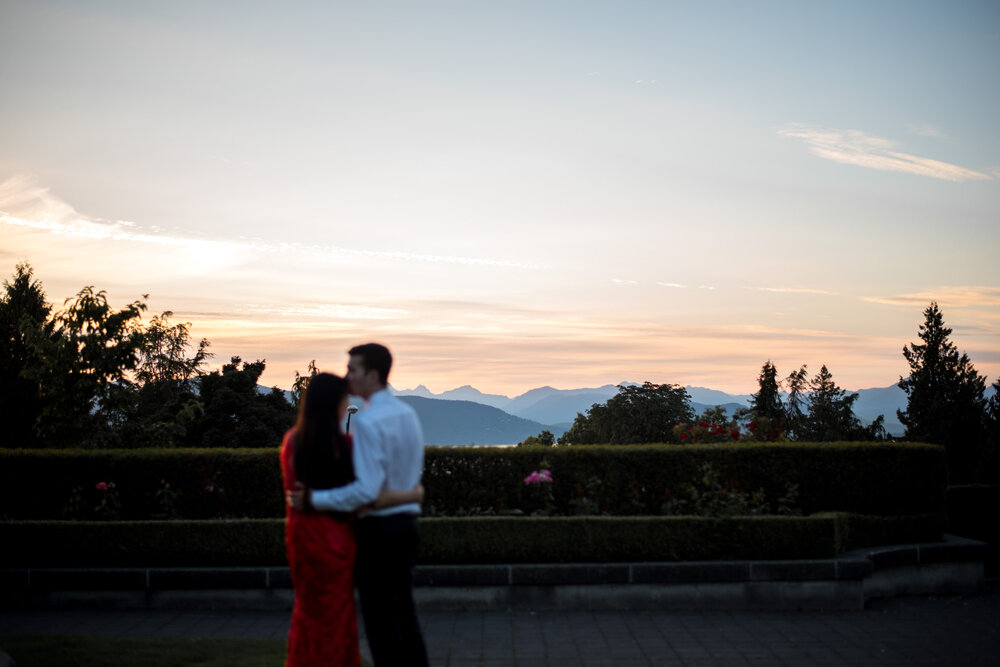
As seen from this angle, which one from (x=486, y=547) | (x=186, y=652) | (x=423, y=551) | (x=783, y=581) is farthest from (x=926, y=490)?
(x=186, y=652)

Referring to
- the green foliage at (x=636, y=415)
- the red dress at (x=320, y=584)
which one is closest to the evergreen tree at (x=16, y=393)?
the green foliage at (x=636, y=415)

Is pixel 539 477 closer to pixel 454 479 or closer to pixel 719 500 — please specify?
pixel 454 479

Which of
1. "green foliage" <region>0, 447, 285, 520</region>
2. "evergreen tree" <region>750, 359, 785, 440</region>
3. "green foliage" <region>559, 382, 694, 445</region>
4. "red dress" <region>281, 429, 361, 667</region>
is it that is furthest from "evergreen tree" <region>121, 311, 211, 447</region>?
"evergreen tree" <region>750, 359, 785, 440</region>

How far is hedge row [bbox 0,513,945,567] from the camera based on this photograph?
33.0 feet

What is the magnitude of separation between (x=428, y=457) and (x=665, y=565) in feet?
10.9

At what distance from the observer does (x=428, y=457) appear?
37.2 feet

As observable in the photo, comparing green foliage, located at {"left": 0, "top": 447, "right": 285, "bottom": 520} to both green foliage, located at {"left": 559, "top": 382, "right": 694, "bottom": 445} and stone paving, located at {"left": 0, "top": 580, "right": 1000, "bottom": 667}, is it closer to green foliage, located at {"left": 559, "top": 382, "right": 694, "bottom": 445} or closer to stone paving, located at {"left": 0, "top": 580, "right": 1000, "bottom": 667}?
stone paving, located at {"left": 0, "top": 580, "right": 1000, "bottom": 667}

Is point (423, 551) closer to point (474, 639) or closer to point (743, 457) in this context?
point (474, 639)

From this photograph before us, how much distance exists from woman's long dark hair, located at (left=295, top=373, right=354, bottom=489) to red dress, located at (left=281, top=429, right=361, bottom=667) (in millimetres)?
110

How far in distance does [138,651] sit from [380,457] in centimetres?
379

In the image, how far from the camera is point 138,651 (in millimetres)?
7477

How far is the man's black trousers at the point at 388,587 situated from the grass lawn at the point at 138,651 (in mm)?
2132

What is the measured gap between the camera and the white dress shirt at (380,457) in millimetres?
5160

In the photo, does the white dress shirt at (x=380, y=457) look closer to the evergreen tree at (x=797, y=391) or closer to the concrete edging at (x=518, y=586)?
the concrete edging at (x=518, y=586)
